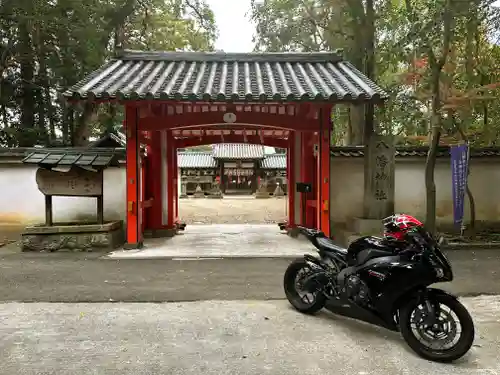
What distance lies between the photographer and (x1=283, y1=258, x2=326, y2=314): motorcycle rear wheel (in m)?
4.88

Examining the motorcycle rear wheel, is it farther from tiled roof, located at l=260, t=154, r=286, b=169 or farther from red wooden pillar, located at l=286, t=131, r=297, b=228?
tiled roof, located at l=260, t=154, r=286, b=169

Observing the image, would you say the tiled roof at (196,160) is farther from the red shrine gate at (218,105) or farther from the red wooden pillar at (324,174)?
the red wooden pillar at (324,174)

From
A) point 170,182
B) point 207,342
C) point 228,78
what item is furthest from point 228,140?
point 207,342

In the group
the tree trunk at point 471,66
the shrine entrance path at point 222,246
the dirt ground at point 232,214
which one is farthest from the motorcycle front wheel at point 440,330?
the dirt ground at point 232,214

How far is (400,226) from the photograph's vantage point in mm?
4023

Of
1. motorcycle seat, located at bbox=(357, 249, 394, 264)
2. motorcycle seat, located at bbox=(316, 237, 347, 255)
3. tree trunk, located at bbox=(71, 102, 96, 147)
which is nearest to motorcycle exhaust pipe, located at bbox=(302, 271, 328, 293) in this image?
motorcycle seat, located at bbox=(316, 237, 347, 255)

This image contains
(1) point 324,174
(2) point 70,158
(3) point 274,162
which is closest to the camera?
(2) point 70,158

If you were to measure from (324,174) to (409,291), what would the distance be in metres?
5.79

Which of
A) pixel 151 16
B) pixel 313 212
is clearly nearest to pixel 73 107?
pixel 151 16

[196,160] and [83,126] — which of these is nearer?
[83,126]

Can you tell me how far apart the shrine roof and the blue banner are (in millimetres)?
7718

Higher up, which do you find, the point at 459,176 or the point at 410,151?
the point at 410,151

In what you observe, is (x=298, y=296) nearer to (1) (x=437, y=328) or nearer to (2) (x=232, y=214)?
(1) (x=437, y=328)

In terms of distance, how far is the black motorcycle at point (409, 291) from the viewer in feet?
12.3
